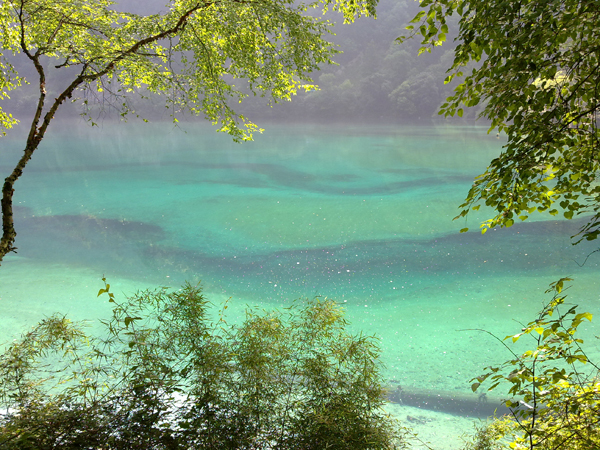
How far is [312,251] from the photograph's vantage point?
876cm

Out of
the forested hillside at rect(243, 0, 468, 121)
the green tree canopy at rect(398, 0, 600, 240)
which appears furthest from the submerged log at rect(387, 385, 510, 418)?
the forested hillside at rect(243, 0, 468, 121)

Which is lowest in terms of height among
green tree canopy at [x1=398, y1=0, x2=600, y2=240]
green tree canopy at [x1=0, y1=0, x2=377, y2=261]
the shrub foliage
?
the shrub foliage

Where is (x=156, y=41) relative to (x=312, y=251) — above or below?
below

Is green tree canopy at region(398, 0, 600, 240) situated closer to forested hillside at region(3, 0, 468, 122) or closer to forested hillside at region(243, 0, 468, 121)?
forested hillside at region(243, 0, 468, 121)

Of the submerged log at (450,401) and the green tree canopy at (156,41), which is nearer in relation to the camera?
the green tree canopy at (156,41)

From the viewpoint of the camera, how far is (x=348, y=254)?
8625 mm

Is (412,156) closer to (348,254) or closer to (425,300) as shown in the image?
(348,254)

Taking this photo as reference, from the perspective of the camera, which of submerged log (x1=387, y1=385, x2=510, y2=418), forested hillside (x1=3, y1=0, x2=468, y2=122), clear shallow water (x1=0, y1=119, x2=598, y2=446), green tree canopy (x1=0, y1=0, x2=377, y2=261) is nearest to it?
green tree canopy (x1=0, y1=0, x2=377, y2=261)

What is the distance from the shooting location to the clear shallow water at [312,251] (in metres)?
6.22

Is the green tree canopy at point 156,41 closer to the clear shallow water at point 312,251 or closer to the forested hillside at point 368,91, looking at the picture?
the clear shallow water at point 312,251

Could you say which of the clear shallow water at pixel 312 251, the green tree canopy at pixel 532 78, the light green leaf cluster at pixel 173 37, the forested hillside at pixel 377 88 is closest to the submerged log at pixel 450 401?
the clear shallow water at pixel 312 251

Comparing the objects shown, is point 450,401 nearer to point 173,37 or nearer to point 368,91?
point 173,37

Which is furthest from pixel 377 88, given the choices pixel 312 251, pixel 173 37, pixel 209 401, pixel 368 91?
pixel 209 401

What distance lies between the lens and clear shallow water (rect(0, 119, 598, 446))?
622cm
